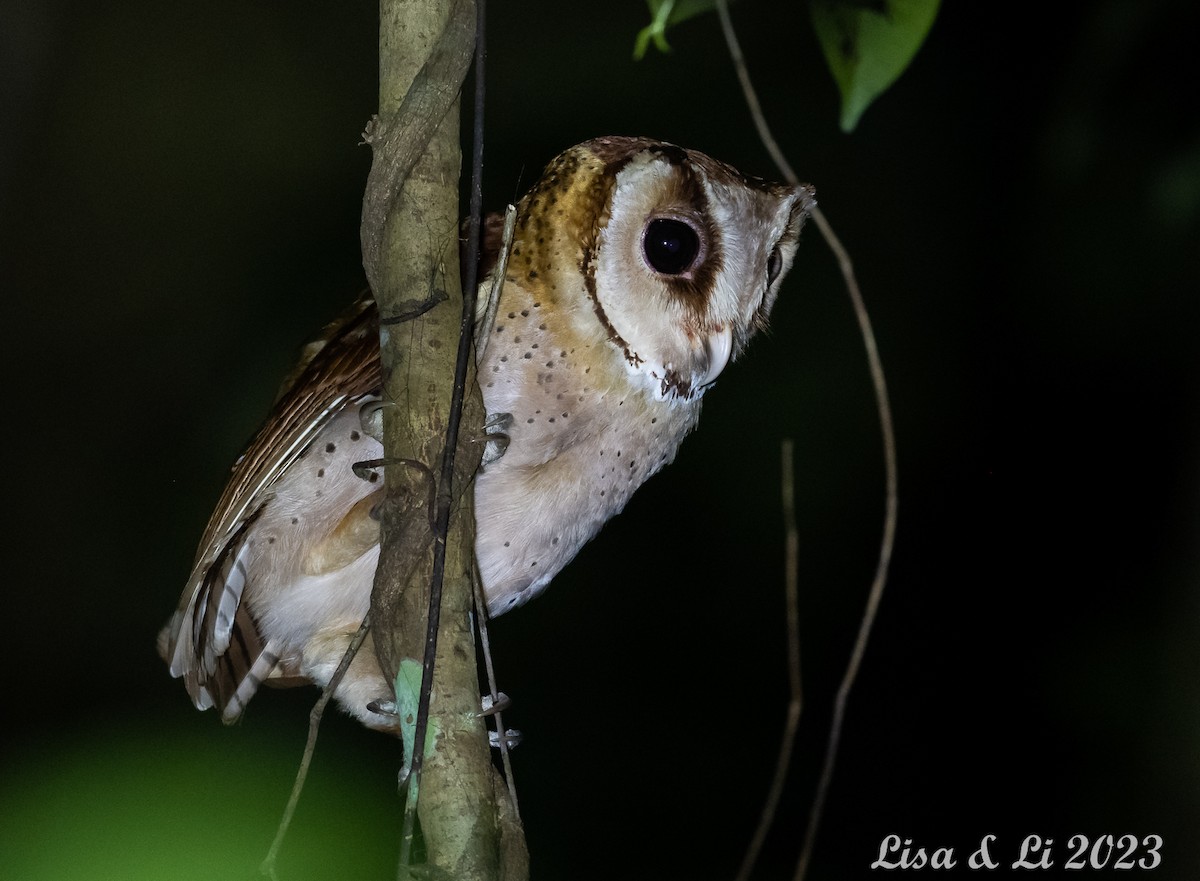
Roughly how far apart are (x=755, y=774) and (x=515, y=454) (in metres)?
1.07

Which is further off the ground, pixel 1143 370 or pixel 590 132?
pixel 590 132

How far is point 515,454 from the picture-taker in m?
1.08

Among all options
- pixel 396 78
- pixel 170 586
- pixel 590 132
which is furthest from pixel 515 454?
pixel 170 586

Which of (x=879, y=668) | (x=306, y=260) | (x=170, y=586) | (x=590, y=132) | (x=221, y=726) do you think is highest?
(x=590, y=132)

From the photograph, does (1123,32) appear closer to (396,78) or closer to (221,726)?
(396,78)

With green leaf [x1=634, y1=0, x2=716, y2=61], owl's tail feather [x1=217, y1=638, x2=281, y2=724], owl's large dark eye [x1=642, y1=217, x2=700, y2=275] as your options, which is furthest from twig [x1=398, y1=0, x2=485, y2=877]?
owl's tail feather [x1=217, y1=638, x2=281, y2=724]

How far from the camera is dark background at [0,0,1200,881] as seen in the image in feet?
5.48

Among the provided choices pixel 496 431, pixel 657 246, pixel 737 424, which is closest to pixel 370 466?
pixel 496 431

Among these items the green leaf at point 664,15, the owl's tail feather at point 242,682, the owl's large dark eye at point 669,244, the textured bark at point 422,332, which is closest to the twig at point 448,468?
the textured bark at point 422,332

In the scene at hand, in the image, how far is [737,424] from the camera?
192 cm

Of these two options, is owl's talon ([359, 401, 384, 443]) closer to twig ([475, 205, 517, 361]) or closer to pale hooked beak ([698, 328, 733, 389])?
twig ([475, 205, 517, 361])

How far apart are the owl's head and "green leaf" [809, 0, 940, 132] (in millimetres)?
169

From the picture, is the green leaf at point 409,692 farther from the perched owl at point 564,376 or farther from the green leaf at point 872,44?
the green leaf at point 872,44

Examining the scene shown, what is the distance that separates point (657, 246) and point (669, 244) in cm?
1
